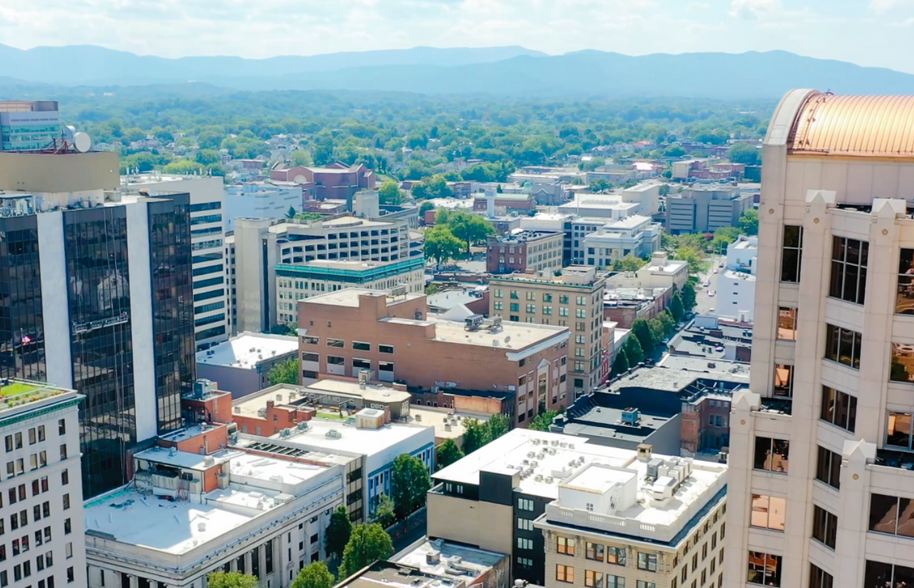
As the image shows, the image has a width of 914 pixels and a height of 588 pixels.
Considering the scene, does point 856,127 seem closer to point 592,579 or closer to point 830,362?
point 830,362

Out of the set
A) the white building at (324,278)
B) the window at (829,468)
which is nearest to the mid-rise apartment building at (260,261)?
the white building at (324,278)

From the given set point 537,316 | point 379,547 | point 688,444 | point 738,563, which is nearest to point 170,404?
point 379,547

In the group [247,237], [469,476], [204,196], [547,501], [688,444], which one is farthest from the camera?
[247,237]

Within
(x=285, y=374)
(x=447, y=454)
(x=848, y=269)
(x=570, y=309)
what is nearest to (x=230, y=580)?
(x=447, y=454)

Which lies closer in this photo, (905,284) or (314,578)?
(905,284)

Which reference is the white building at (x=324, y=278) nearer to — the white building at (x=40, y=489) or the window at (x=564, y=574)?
the white building at (x=40, y=489)

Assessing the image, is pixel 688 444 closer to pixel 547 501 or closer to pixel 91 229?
pixel 547 501

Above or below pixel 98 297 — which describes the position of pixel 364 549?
below
